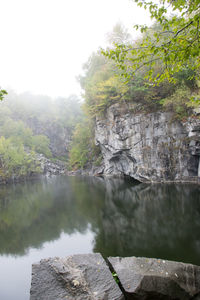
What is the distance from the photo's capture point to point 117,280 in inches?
165

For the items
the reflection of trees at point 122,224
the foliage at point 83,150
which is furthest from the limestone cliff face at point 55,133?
the reflection of trees at point 122,224

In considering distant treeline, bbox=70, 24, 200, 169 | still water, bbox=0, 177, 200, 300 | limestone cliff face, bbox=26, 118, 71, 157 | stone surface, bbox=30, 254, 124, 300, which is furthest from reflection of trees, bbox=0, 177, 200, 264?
limestone cliff face, bbox=26, 118, 71, 157

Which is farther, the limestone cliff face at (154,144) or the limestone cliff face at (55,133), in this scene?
the limestone cliff face at (55,133)

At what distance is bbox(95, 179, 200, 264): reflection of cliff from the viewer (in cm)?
675

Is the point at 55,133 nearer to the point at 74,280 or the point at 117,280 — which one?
the point at 74,280

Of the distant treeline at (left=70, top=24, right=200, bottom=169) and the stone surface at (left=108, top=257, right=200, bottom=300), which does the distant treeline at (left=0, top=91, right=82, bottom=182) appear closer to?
the distant treeline at (left=70, top=24, right=200, bottom=169)

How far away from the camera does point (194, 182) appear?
1825cm

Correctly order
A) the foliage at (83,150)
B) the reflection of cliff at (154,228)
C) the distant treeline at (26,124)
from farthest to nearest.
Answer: the foliage at (83,150) → the distant treeline at (26,124) → the reflection of cliff at (154,228)

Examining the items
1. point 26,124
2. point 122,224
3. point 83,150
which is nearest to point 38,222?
point 122,224

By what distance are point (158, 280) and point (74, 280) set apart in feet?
6.11

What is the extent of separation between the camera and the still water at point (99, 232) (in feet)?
21.5

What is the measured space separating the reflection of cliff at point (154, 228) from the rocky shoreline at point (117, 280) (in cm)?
195

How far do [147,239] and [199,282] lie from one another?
3.63 meters

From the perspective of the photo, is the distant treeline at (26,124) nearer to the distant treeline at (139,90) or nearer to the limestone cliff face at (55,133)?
the limestone cliff face at (55,133)
